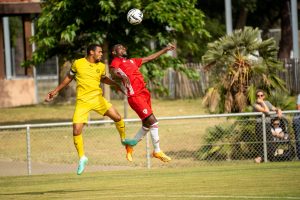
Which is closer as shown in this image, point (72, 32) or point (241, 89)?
point (241, 89)

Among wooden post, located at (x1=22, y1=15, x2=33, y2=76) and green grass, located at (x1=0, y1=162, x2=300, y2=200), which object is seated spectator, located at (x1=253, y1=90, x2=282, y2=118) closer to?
green grass, located at (x1=0, y1=162, x2=300, y2=200)

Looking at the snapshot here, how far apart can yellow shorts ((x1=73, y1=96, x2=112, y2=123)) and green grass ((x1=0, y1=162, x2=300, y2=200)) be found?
133 cm

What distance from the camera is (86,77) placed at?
18094 millimetres

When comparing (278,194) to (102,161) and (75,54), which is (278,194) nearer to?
(102,161)

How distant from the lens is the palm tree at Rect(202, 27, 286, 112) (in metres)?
26.4

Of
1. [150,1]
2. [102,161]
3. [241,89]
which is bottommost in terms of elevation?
[102,161]

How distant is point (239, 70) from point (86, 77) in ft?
29.8

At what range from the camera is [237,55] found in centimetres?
2661

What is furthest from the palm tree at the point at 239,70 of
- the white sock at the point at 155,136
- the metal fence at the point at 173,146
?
the white sock at the point at 155,136

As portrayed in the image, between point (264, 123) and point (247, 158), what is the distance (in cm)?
124

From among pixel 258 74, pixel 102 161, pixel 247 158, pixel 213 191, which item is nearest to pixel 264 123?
pixel 247 158

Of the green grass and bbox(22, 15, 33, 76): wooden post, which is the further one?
bbox(22, 15, 33, 76): wooden post

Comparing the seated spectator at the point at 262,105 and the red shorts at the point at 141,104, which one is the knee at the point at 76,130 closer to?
the red shorts at the point at 141,104

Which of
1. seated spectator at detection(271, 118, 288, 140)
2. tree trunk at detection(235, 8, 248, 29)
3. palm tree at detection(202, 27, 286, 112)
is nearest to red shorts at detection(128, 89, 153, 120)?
seated spectator at detection(271, 118, 288, 140)
